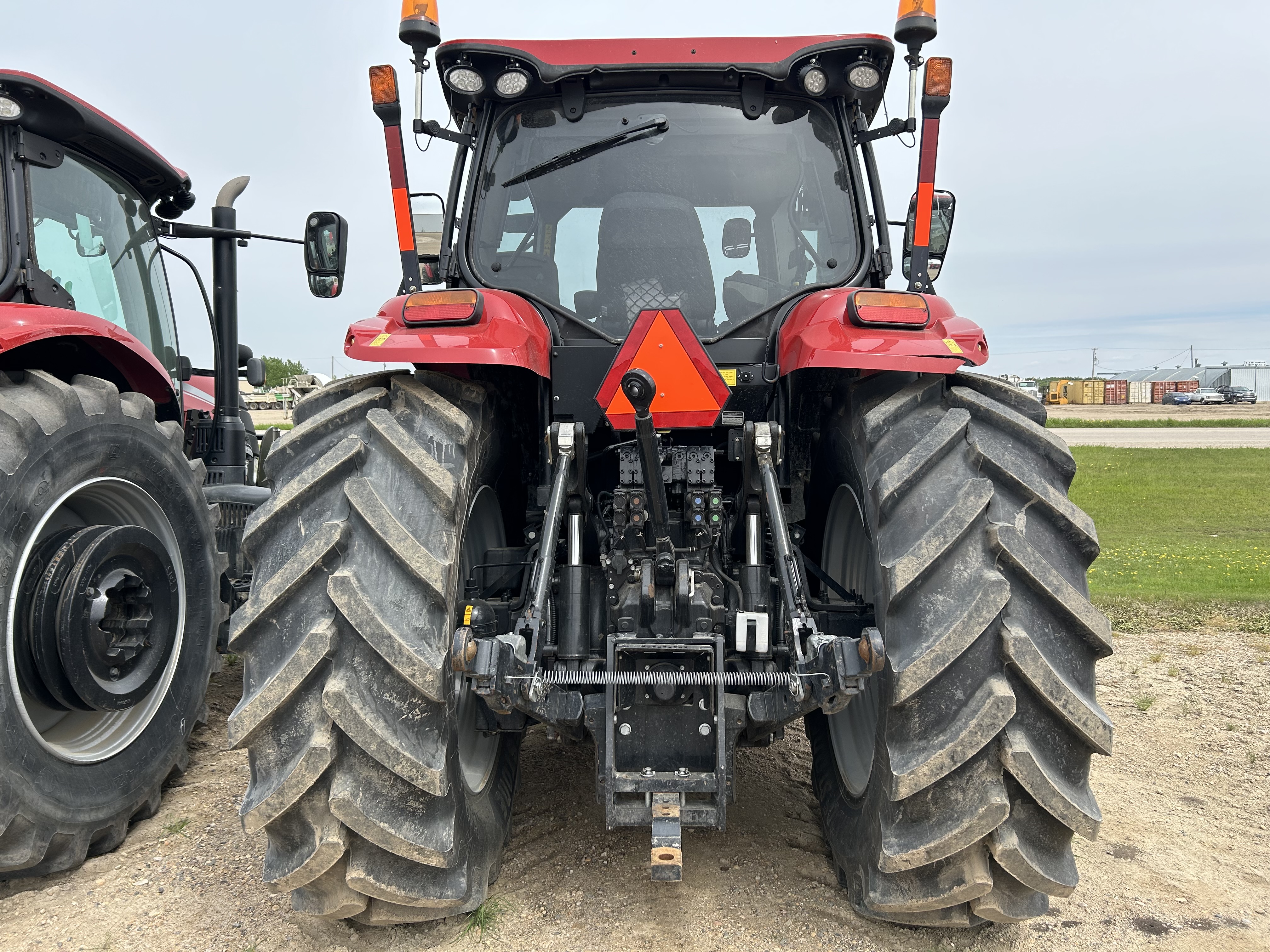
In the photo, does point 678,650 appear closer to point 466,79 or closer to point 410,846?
point 410,846

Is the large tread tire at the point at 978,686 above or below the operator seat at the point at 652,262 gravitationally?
below

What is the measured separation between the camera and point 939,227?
3557 millimetres

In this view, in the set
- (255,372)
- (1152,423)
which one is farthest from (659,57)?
(1152,423)

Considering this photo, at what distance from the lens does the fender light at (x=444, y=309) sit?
2.49m

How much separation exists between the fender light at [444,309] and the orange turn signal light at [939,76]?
4.97 ft

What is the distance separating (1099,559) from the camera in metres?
8.53

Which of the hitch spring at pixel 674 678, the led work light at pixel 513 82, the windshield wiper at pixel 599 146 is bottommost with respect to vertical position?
the hitch spring at pixel 674 678

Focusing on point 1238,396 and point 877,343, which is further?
point 1238,396

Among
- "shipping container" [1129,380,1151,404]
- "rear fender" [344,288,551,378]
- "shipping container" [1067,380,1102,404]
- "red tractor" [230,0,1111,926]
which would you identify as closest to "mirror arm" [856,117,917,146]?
"red tractor" [230,0,1111,926]

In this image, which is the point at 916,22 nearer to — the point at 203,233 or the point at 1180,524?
the point at 203,233

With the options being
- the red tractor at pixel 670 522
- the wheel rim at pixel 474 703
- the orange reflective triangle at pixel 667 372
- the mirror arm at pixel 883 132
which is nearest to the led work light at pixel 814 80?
the red tractor at pixel 670 522

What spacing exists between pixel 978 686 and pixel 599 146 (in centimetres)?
213

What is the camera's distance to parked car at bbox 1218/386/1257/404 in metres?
61.2

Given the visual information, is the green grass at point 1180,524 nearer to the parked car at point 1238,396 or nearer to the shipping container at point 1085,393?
the parked car at point 1238,396
